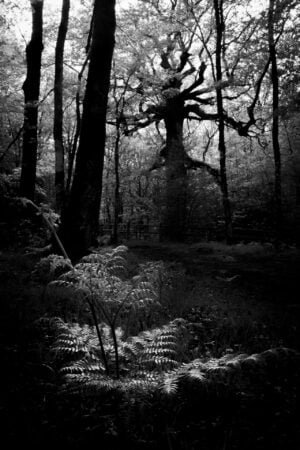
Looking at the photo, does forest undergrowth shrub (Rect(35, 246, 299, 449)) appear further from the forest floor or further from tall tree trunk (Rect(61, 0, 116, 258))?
tall tree trunk (Rect(61, 0, 116, 258))

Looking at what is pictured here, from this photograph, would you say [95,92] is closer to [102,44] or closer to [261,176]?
[102,44]

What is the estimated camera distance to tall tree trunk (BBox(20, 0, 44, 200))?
38.3 feet

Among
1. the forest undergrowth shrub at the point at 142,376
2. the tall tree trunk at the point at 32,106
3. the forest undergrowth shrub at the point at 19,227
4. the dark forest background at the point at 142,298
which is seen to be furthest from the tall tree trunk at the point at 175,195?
the forest undergrowth shrub at the point at 142,376

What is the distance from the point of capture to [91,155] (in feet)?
22.8

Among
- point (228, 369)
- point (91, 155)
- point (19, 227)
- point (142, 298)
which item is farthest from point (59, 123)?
point (228, 369)

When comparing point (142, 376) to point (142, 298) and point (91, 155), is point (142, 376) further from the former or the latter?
point (91, 155)

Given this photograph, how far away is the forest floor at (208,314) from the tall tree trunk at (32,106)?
13.8ft

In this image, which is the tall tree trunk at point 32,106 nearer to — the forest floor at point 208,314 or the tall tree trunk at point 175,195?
the forest floor at point 208,314

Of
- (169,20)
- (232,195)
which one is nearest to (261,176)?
(232,195)

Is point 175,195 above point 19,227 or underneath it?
above

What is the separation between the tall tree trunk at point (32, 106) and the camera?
11680 millimetres

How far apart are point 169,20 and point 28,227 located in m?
10.9

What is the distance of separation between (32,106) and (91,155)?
623 cm

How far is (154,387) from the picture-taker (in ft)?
8.51
